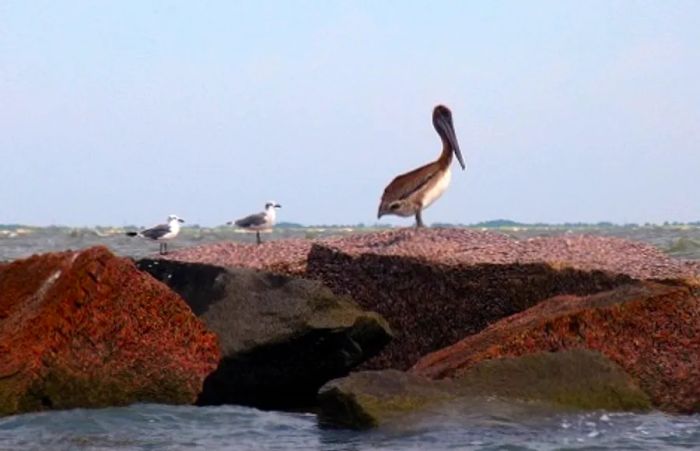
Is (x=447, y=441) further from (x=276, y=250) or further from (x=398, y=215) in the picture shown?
(x=398, y=215)

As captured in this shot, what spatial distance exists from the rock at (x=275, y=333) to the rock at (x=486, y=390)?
1461 millimetres

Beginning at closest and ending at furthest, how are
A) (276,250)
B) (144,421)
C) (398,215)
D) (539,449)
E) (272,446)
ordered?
(539,449)
(272,446)
(144,421)
(276,250)
(398,215)

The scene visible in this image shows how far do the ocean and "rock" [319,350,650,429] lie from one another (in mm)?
87

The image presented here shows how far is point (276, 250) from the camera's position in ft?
45.2

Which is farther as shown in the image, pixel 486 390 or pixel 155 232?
pixel 155 232

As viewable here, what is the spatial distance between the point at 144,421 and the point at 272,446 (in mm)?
1124

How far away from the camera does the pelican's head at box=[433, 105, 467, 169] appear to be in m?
15.7

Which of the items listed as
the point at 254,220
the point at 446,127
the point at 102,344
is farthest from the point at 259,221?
the point at 102,344

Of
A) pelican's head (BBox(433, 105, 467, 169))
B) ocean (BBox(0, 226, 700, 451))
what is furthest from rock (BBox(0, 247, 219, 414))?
pelican's head (BBox(433, 105, 467, 169))

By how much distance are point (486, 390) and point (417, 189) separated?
5.39m

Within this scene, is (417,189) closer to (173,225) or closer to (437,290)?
(437,290)

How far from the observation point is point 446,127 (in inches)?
625

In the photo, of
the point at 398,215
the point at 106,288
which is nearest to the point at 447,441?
the point at 106,288

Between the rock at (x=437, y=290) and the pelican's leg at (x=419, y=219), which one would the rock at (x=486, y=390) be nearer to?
the rock at (x=437, y=290)
